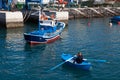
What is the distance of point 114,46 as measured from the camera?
5094 cm

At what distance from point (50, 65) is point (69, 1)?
244 ft

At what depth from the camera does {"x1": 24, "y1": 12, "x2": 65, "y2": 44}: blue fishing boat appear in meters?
51.2

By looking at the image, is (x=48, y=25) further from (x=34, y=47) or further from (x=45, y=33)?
(x=34, y=47)

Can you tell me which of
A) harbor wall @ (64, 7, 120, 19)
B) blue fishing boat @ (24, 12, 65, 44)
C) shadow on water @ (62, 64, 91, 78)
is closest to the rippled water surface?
shadow on water @ (62, 64, 91, 78)

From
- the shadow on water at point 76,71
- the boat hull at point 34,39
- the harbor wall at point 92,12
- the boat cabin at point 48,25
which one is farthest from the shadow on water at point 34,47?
the harbor wall at point 92,12

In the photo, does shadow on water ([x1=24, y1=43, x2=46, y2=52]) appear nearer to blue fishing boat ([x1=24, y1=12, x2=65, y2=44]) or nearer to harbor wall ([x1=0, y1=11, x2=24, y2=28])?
blue fishing boat ([x1=24, y1=12, x2=65, y2=44])

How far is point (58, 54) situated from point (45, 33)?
9.19 metres

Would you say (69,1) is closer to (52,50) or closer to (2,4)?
(2,4)

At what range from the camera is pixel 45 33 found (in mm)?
53188

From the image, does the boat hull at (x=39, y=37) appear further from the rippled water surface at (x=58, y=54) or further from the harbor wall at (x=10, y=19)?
the harbor wall at (x=10, y=19)

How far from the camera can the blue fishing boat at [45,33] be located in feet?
168

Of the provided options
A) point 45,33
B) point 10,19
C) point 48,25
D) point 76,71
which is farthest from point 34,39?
point 10,19

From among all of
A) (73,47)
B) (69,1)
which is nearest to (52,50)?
(73,47)

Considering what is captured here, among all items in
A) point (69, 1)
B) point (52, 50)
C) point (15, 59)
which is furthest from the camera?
point (69, 1)
